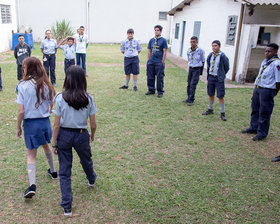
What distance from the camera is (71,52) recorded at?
8.55m

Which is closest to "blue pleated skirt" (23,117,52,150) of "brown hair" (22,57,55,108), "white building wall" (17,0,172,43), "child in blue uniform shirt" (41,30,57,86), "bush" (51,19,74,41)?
"brown hair" (22,57,55,108)

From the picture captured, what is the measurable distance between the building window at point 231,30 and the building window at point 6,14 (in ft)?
44.2

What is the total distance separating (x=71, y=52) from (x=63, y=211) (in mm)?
6425

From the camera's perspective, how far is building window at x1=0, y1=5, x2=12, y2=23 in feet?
54.4

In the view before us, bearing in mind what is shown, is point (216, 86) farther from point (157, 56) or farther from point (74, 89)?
point (74, 89)

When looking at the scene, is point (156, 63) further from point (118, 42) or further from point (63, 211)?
point (118, 42)

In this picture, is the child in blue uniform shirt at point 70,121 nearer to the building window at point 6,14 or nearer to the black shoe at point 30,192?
the black shoe at point 30,192

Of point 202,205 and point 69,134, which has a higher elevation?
point 69,134

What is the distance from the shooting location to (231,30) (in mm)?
10211

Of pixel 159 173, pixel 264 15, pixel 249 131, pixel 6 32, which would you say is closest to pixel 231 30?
pixel 264 15

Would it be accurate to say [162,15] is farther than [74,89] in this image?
Yes

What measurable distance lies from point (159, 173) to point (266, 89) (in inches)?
99.1

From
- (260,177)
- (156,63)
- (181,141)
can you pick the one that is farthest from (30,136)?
(156,63)

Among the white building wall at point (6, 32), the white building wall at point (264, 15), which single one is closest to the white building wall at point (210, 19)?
the white building wall at point (264, 15)
